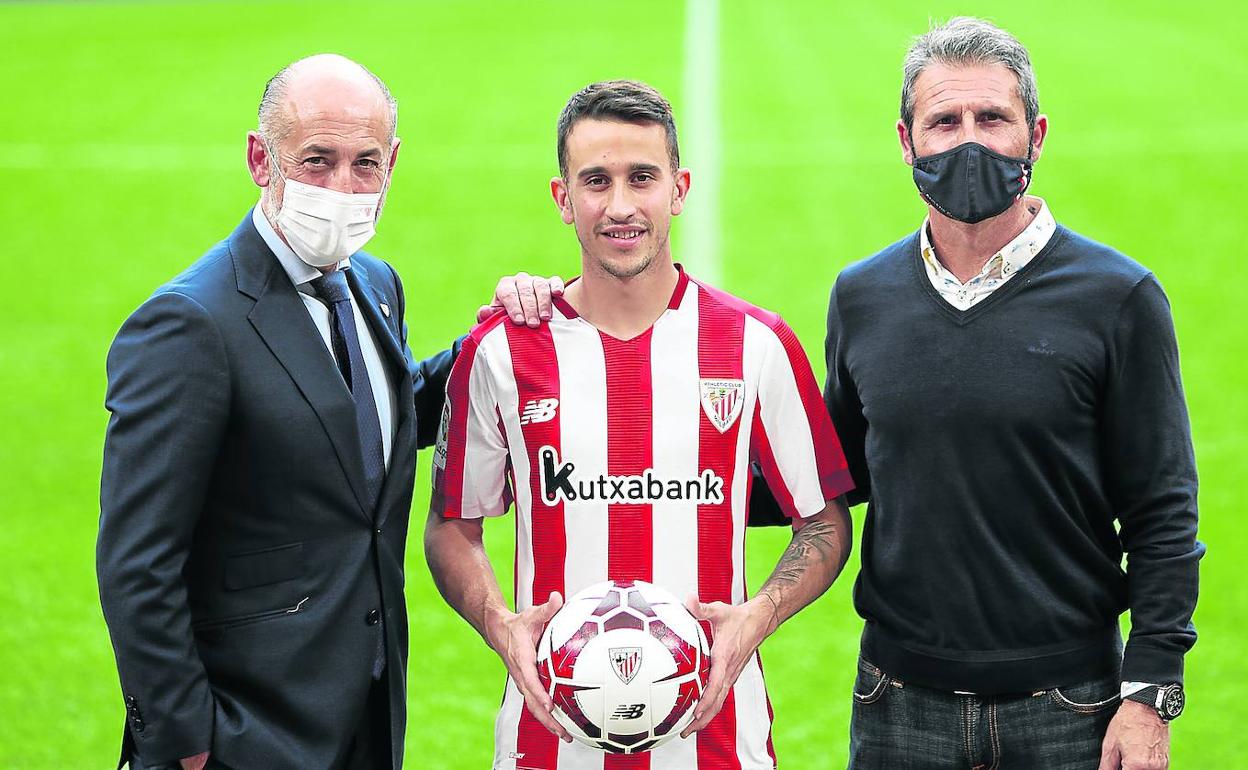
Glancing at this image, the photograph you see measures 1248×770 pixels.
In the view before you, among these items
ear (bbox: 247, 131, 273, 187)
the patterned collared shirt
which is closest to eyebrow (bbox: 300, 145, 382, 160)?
ear (bbox: 247, 131, 273, 187)

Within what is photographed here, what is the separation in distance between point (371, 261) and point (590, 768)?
134 cm

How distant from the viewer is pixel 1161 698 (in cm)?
321

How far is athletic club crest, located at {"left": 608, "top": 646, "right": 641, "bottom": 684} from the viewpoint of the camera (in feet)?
9.93

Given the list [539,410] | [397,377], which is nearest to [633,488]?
[539,410]

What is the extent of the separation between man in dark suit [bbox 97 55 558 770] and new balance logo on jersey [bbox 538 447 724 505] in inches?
14.3

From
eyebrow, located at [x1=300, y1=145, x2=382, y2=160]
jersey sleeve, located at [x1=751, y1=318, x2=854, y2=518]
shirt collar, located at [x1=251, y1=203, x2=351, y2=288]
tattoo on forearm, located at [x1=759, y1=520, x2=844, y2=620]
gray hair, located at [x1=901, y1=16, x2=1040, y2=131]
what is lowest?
tattoo on forearm, located at [x1=759, y1=520, x2=844, y2=620]

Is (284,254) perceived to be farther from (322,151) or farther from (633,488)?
(633,488)

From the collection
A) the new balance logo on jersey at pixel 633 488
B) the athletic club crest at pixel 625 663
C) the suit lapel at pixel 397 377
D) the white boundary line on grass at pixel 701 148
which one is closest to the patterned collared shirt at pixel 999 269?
the new balance logo on jersey at pixel 633 488

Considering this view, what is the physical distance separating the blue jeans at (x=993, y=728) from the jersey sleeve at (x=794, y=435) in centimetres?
46

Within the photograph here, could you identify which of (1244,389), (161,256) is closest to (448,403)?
(1244,389)

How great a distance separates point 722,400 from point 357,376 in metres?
0.79

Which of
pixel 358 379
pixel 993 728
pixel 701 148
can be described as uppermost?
pixel 701 148

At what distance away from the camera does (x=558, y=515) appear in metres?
3.30

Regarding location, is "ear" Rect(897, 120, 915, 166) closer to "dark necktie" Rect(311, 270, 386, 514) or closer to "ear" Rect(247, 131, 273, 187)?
"dark necktie" Rect(311, 270, 386, 514)
